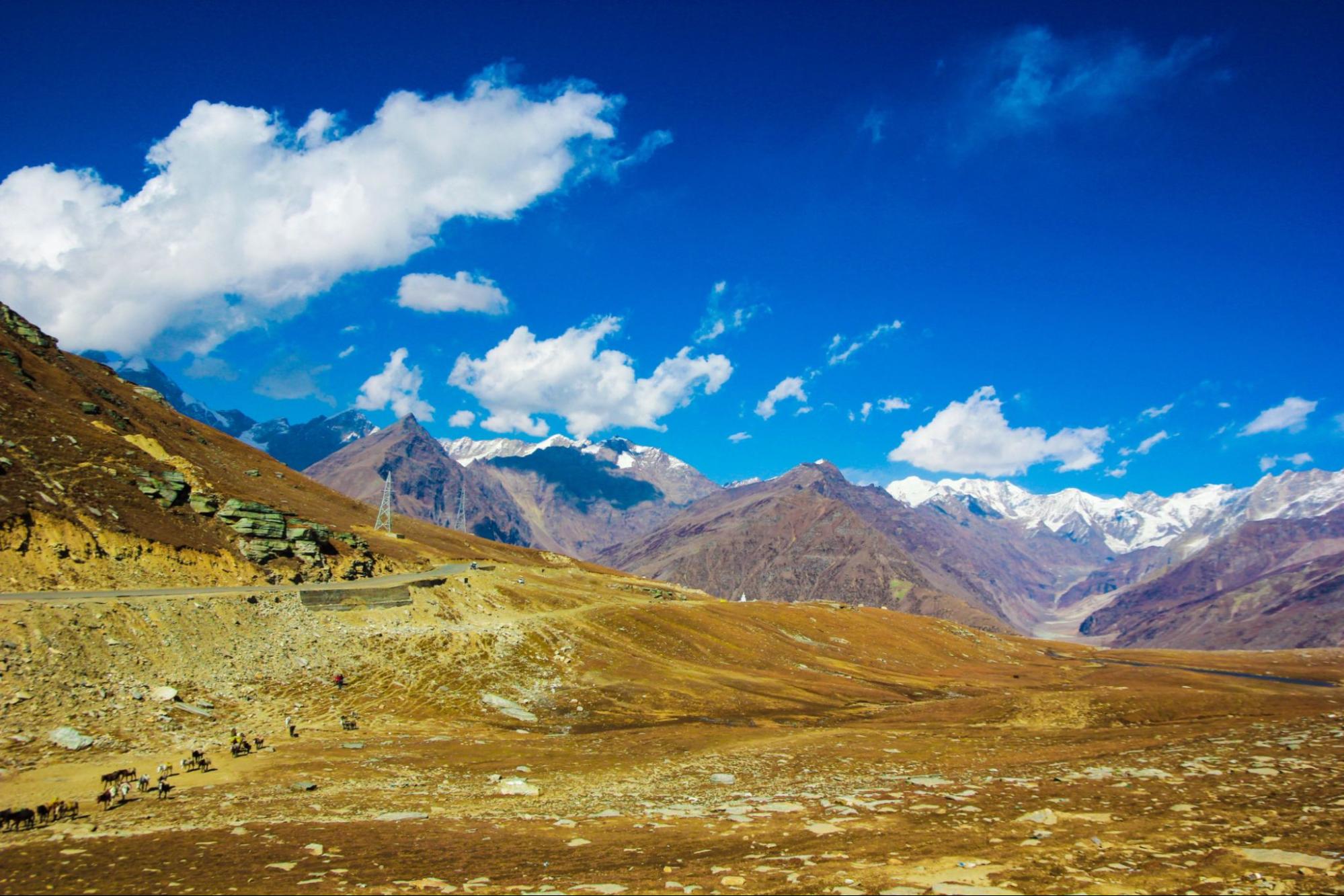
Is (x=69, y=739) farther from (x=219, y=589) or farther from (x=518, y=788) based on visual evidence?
(x=219, y=589)

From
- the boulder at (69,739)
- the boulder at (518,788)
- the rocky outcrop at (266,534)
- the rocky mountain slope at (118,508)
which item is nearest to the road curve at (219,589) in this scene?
the rocky mountain slope at (118,508)

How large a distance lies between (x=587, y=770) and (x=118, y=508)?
184 ft

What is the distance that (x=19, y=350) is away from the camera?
95.3 meters

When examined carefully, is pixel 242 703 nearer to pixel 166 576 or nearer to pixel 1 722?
pixel 1 722

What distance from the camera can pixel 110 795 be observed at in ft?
89.0

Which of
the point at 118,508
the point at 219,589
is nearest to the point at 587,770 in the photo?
the point at 219,589

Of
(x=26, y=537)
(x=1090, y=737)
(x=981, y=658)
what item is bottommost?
(x=981, y=658)

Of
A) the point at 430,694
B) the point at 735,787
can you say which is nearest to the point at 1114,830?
the point at 735,787

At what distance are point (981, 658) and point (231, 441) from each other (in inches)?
6887

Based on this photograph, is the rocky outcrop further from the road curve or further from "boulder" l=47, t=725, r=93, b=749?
"boulder" l=47, t=725, r=93, b=749

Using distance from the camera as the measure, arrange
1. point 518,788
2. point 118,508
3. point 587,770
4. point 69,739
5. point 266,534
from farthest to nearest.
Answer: point 266,534
point 118,508
point 587,770
point 69,739
point 518,788

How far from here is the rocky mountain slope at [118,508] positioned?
55.2m

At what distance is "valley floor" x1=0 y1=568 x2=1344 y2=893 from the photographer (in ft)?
58.1

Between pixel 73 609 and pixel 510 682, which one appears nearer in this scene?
pixel 73 609
